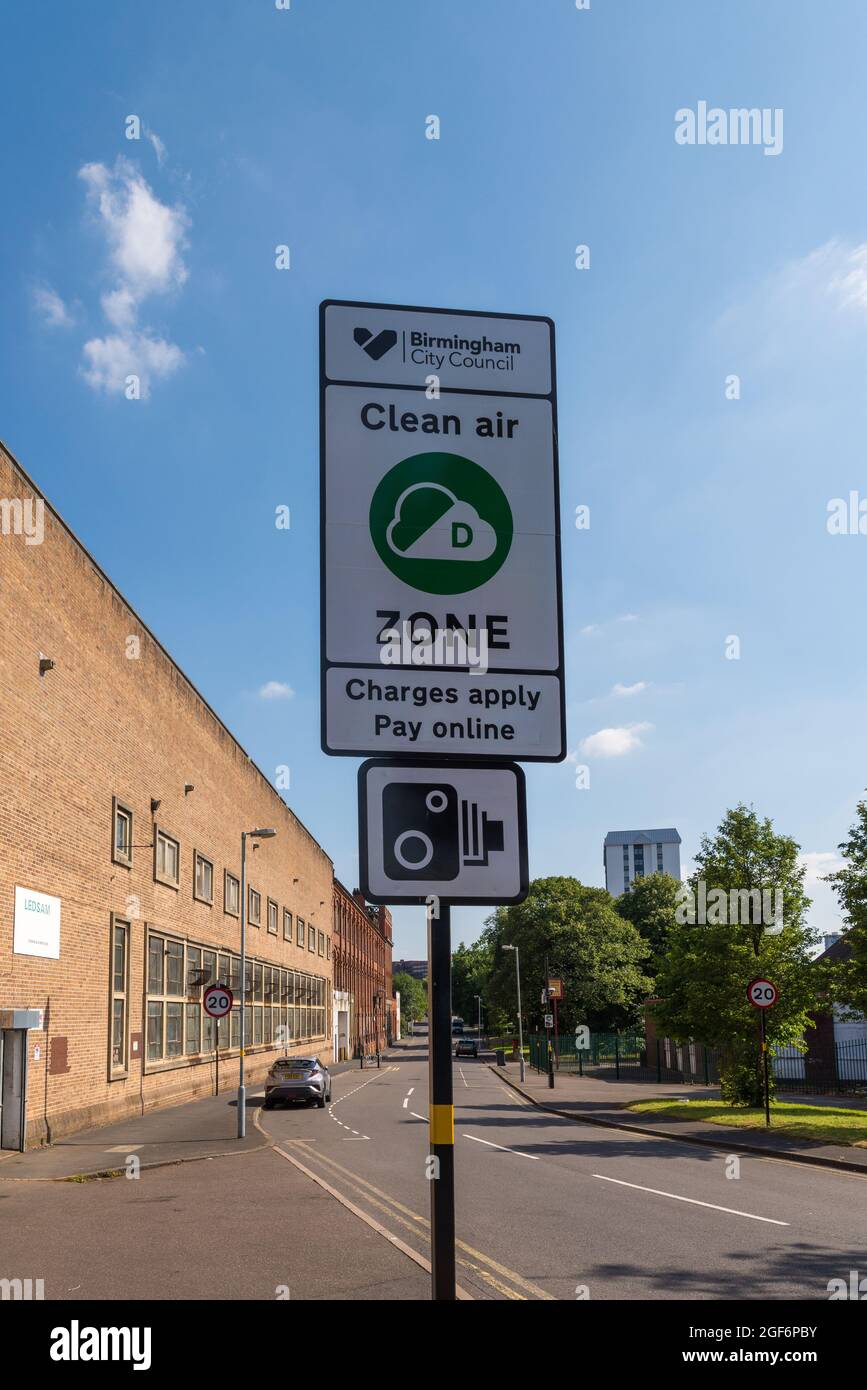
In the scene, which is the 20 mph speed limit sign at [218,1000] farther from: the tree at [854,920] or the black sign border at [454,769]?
the black sign border at [454,769]

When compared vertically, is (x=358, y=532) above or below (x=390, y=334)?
below

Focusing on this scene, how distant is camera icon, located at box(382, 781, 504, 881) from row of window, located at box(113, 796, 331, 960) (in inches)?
1005

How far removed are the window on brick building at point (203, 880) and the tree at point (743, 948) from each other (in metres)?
16.2

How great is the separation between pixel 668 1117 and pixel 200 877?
678 inches

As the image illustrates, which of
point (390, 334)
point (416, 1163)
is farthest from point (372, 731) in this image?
point (416, 1163)

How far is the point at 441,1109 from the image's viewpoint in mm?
3254

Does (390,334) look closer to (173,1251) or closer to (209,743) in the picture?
(173,1251)

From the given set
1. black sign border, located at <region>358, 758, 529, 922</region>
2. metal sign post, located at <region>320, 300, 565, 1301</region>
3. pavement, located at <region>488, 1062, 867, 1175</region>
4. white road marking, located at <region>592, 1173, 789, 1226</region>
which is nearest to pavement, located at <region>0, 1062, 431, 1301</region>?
black sign border, located at <region>358, 758, 529, 922</region>

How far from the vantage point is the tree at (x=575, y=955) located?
3019 inches

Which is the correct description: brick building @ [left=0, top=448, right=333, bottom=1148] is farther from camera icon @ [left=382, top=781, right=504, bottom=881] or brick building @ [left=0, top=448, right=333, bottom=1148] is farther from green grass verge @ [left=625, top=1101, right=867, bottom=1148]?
camera icon @ [left=382, top=781, right=504, bottom=881]

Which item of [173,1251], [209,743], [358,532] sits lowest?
[173,1251]

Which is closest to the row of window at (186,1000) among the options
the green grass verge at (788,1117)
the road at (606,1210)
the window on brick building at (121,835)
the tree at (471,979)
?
the window on brick building at (121,835)
